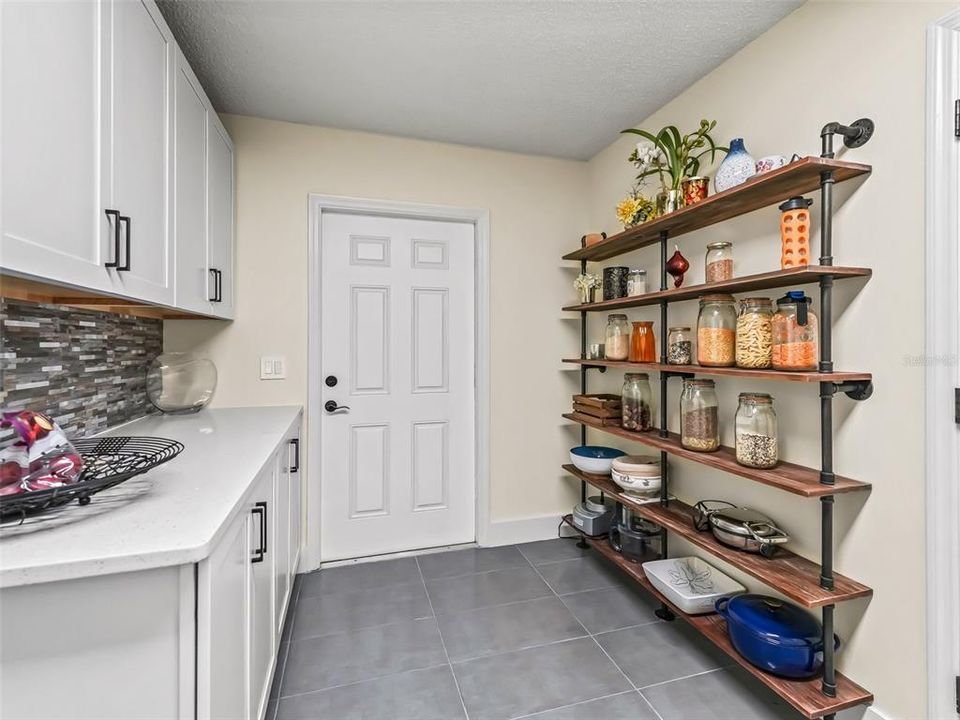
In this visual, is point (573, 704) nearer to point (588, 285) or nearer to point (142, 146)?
point (588, 285)

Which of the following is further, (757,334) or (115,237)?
(757,334)

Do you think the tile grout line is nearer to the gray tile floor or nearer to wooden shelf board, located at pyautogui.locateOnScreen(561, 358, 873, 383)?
the gray tile floor

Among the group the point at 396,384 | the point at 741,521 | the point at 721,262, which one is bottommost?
the point at 741,521

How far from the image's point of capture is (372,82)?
2.16m

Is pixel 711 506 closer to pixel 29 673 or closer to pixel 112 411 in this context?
pixel 29 673

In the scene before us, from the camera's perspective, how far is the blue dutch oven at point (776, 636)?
1.50m

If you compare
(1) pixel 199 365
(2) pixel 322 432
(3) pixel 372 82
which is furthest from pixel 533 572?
(3) pixel 372 82

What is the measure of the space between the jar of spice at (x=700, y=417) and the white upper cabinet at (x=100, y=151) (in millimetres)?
2017

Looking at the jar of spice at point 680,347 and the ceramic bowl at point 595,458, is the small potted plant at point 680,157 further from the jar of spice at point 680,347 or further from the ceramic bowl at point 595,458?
the ceramic bowl at point 595,458

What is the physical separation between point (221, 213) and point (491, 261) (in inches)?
58.6

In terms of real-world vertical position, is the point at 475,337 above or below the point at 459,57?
below

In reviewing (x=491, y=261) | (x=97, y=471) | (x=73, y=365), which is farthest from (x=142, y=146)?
(x=491, y=261)

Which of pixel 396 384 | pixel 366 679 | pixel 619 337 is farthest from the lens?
pixel 396 384

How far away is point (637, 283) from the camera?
2389mm
